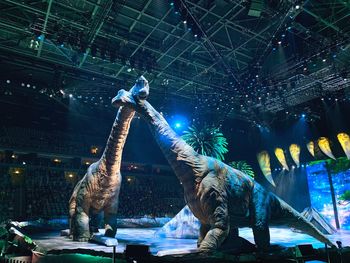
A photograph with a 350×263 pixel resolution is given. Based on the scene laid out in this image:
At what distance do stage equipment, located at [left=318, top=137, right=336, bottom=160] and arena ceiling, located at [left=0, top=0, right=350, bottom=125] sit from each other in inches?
85.0

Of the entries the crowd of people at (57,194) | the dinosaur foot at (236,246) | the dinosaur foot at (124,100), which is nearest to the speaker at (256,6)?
the dinosaur foot at (124,100)

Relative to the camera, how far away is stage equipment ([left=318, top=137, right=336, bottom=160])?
15520 millimetres

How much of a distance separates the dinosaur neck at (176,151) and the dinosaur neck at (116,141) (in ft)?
2.32

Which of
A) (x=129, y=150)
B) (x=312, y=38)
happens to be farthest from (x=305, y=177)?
(x=129, y=150)

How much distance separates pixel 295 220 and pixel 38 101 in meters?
16.6

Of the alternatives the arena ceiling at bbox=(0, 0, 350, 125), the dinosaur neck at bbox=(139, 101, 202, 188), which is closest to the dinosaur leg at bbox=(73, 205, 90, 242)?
the dinosaur neck at bbox=(139, 101, 202, 188)

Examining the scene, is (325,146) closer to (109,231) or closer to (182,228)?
(182,228)

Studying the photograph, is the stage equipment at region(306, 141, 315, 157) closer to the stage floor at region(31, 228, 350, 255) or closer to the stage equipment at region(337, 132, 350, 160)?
the stage equipment at region(337, 132, 350, 160)

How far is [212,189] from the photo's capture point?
14.6 feet

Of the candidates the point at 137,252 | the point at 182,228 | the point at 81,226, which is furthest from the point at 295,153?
the point at 137,252

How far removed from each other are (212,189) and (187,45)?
9.25 metres

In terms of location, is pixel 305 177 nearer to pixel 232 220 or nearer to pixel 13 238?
pixel 232 220

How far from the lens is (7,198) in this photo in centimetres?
1516

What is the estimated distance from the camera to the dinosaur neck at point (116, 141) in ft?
18.4
